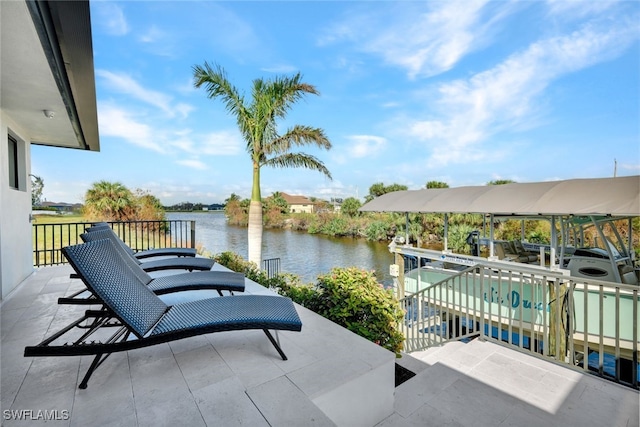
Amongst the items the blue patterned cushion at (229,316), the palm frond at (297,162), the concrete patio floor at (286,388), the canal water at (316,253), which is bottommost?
the canal water at (316,253)

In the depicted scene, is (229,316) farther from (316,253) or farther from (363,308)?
(316,253)

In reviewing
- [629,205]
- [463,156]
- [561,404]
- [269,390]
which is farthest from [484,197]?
[463,156]

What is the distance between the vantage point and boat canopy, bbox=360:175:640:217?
5.17 m

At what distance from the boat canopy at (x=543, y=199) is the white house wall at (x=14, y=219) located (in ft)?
29.0

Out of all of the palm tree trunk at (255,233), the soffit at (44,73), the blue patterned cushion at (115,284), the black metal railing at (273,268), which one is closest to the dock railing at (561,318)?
the blue patterned cushion at (115,284)

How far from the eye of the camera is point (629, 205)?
193 inches

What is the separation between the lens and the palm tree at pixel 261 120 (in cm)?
894

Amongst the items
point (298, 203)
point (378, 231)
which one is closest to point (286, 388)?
point (378, 231)

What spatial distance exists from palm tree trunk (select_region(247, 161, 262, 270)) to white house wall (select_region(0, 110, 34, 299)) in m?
5.12

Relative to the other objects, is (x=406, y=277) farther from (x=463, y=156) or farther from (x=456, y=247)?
(x=463, y=156)

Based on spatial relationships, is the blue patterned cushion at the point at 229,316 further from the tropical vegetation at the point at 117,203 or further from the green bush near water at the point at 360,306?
the tropical vegetation at the point at 117,203

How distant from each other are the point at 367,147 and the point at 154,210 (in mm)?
14064

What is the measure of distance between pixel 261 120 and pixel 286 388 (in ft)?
28.0

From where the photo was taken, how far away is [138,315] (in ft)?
6.87
